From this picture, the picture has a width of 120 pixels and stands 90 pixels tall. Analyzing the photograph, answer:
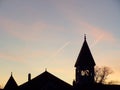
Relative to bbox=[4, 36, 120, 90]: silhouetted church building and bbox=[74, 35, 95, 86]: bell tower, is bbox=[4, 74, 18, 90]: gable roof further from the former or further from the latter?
bbox=[74, 35, 95, 86]: bell tower

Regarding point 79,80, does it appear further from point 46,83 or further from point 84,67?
point 46,83

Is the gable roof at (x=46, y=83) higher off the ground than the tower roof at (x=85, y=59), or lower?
lower

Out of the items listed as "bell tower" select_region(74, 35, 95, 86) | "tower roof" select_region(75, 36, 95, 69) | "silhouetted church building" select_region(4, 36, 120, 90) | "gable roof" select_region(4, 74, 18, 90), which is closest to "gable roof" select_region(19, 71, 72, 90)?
"silhouetted church building" select_region(4, 36, 120, 90)

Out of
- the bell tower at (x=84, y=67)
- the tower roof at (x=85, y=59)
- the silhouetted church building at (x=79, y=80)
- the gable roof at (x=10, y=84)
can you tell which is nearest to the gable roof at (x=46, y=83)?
the silhouetted church building at (x=79, y=80)

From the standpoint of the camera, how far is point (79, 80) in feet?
139

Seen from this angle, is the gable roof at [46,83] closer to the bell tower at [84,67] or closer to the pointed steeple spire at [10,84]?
the bell tower at [84,67]

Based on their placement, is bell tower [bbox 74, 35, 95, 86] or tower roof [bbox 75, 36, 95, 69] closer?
bell tower [bbox 74, 35, 95, 86]

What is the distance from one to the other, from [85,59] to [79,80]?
3.42m

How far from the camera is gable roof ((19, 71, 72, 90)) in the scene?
40.6 meters

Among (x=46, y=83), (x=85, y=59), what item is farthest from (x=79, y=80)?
(x=46, y=83)

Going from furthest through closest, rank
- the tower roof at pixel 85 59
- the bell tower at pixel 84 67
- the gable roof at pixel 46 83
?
1. the tower roof at pixel 85 59
2. the bell tower at pixel 84 67
3. the gable roof at pixel 46 83

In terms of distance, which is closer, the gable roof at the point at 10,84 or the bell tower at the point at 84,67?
the bell tower at the point at 84,67

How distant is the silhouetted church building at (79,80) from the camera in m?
40.7

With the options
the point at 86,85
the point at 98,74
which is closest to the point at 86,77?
the point at 86,85
